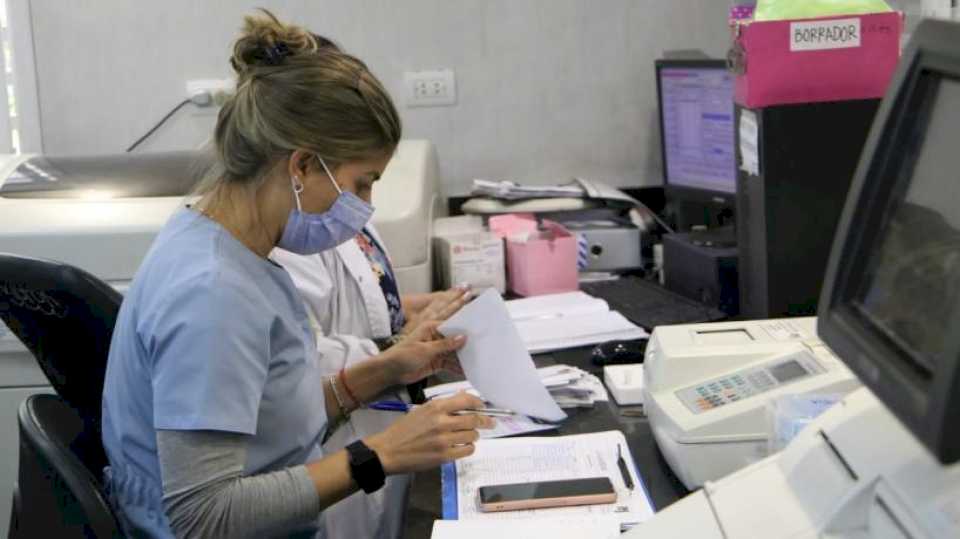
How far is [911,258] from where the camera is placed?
0.79m

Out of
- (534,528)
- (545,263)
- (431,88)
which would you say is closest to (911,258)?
(534,528)

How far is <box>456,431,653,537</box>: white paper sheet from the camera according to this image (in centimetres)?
131

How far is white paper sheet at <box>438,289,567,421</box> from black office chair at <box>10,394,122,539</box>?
21.6 inches

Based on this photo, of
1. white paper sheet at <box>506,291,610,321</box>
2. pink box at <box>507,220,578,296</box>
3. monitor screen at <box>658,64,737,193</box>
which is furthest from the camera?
monitor screen at <box>658,64,737,193</box>

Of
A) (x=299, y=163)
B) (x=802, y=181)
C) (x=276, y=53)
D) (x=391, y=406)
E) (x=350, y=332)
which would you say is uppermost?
(x=276, y=53)

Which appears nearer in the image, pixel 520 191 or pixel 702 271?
pixel 702 271

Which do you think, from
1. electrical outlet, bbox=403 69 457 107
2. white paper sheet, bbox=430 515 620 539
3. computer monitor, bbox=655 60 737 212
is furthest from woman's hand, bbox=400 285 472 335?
electrical outlet, bbox=403 69 457 107

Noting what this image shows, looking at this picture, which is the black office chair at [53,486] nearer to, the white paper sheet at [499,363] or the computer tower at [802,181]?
the white paper sheet at [499,363]

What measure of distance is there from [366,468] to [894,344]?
0.80m

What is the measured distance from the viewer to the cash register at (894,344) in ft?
2.35

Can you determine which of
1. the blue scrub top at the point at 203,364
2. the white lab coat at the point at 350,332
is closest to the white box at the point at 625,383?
the white lab coat at the point at 350,332

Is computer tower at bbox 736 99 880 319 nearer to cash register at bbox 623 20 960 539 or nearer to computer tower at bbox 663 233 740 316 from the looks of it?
computer tower at bbox 663 233 740 316

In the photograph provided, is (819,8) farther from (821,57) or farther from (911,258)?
(911,258)

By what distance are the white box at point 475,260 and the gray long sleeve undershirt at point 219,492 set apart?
1096 millimetres
